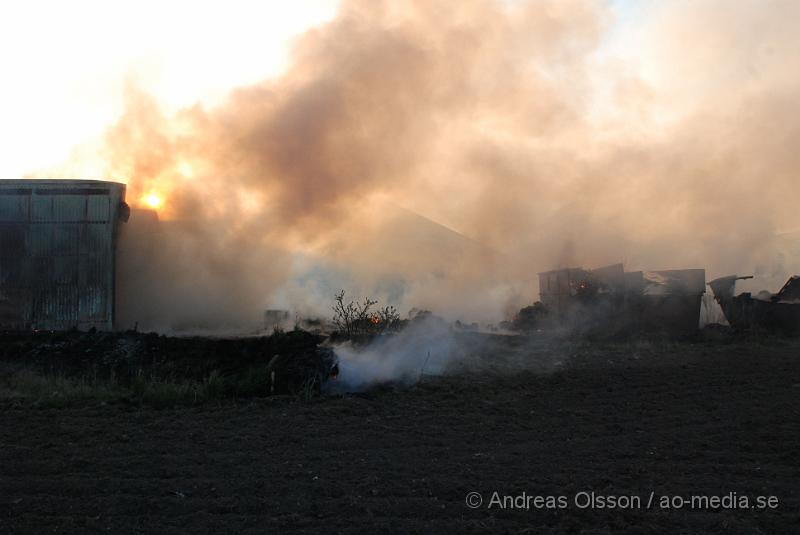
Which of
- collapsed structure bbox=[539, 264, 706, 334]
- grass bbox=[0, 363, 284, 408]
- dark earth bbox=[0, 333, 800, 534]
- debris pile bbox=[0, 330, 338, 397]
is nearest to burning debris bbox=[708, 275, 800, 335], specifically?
collapsed structure bbox=[539, 264, 706, 334]

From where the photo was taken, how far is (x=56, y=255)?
60.7 feet

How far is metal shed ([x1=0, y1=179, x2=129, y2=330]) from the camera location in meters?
18.4

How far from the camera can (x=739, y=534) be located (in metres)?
4.65

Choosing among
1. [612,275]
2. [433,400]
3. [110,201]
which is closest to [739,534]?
[433,400]

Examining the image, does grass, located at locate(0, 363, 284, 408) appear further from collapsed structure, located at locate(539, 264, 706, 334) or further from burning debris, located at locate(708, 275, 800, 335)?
burning debris, located at locate(708, 275, 800, 335)

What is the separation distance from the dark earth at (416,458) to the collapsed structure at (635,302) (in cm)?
668

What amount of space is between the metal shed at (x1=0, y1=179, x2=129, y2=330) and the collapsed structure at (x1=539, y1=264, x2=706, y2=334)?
13537 mm

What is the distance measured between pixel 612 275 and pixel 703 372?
7389 millimetres

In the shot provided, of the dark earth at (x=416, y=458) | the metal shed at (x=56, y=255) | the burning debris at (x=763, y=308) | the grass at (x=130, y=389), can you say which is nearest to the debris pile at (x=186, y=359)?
the grass at (x=130, y=389)

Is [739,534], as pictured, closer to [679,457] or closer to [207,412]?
[679,457]

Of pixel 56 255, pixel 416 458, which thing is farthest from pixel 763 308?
pixel 56 255

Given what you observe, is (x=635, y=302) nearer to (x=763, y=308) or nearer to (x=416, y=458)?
(x=763, y=308)

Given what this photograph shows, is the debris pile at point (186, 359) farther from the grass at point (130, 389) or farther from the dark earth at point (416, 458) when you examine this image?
the dark earth at point (416, 458)

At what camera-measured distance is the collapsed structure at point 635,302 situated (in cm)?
1772
